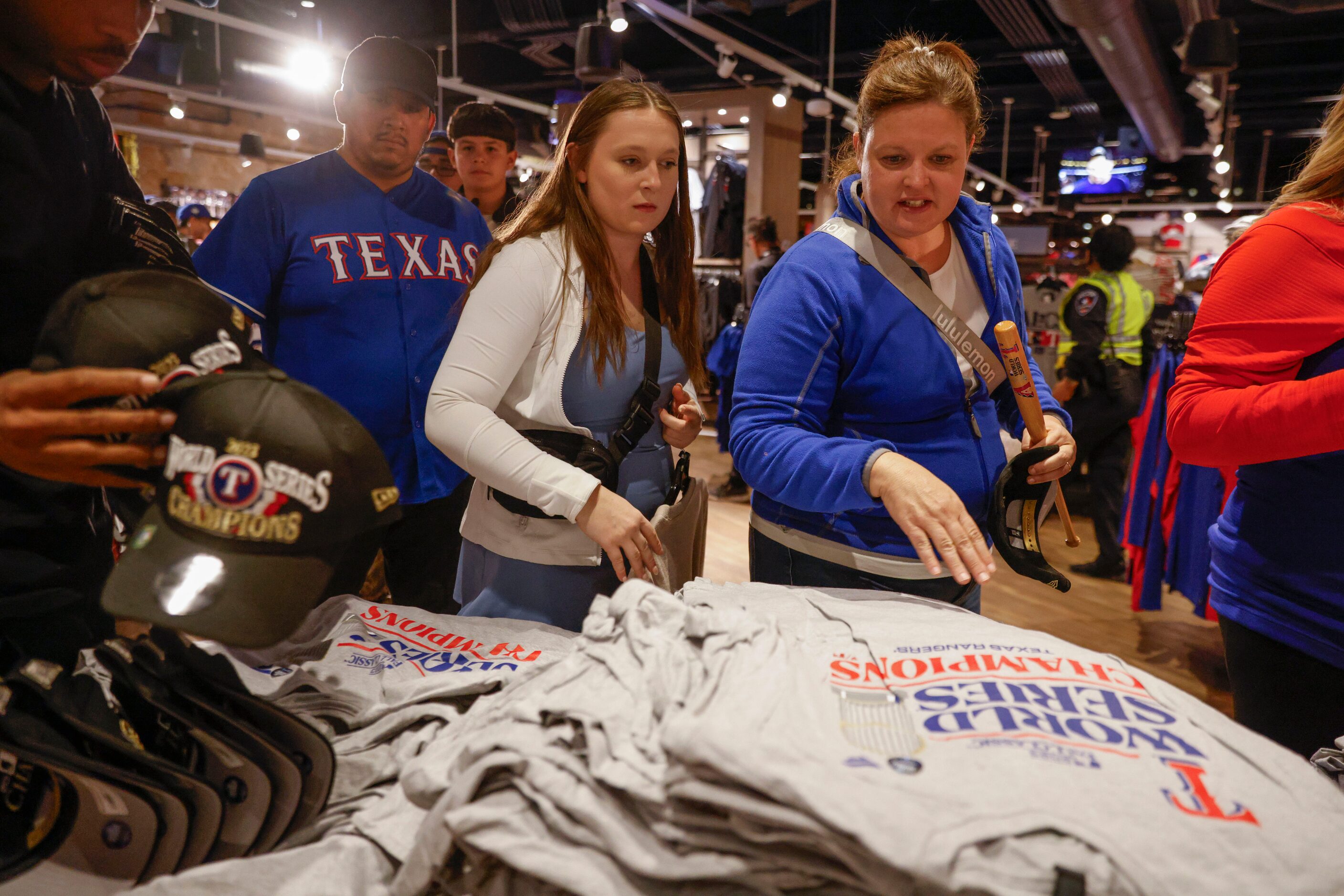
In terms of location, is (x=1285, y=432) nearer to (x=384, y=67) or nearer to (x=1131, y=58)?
(x=384, y=67)

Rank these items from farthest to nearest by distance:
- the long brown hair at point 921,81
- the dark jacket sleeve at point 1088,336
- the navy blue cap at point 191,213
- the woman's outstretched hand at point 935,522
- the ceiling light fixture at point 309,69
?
the ceiling light fixture at point 309,69
the dark jacket sleeve at point 1088,336
the navy blue cap at point 191,213
the long brown hair at point 921,81
the woman's outstretched hand at point 935,522

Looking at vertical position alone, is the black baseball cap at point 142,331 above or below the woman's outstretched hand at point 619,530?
above

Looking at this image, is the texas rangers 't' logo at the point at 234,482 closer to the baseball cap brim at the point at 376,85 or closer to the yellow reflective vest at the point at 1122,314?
the baseball cap brim at the point at 376,85

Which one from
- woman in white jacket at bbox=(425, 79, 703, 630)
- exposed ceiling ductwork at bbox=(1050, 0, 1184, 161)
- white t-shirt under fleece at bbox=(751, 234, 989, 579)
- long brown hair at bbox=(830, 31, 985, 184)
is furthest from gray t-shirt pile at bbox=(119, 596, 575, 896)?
exposed ceiling ductwork at bbox=(1050, 0, 1184, 161)

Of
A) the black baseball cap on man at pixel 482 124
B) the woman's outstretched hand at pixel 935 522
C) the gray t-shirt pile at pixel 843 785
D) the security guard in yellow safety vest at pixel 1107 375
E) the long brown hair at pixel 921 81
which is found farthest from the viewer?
the security guard in yellow safety vest at pixel 1107 375

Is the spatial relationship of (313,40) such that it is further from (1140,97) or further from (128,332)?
(1140,97)

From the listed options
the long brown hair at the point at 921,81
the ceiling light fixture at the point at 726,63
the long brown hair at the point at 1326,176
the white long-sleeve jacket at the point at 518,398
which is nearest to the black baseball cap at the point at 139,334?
the white long-sleeve jacket at the point at 518,398

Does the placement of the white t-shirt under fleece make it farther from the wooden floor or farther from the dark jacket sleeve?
the dark jacket sleeve

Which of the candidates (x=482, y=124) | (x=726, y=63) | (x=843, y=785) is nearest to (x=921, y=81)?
(x=843, y=785)

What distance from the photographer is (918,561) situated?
1.20 metres

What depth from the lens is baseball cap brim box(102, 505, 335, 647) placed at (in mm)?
600

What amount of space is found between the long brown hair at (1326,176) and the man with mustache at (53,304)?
1.43m

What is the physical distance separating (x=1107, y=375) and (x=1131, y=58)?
4.42m

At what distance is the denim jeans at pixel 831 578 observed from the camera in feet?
3.96
